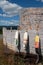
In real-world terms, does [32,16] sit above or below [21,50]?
above

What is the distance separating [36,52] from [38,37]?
948mm

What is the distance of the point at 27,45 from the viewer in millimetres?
12500

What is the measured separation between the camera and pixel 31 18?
615 inches

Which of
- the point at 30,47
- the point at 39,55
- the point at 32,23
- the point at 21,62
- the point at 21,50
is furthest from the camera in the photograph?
the point at 32,23

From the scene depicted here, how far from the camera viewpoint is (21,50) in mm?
13523

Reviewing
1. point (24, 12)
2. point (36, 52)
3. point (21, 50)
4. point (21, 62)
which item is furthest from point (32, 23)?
point (21, 62)

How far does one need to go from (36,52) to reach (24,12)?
5658 millimetres

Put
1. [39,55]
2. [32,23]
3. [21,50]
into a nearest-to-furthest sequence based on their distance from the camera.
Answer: [39,55] → [21,50] → [32,23]

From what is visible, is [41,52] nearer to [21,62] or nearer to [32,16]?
[21,62]

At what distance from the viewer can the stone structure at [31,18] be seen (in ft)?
48.1

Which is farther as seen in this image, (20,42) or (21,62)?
(20,42)

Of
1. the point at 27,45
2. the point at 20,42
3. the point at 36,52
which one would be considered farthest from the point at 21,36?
the point at 36,52

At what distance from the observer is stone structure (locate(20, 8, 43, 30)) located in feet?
48.1

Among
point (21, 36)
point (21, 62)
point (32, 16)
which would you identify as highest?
point (32, 16)
